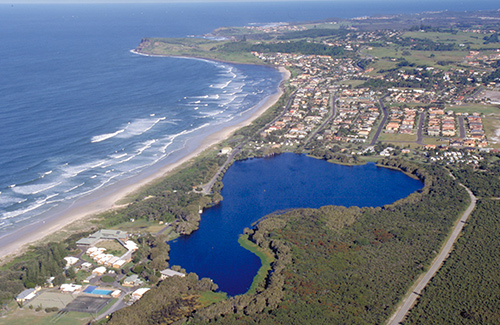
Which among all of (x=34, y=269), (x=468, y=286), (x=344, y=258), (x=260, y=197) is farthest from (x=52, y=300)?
(x=468, y=286)

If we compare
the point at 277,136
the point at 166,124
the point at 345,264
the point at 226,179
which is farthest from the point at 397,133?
the point at 345,264

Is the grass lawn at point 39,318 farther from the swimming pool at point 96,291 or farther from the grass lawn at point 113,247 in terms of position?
the grass lawn at point 113,247

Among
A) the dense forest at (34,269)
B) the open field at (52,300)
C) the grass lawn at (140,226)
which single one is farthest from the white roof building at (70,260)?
the grass lawn at (140,226)

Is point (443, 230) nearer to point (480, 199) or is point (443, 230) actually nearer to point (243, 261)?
point (480, 199)

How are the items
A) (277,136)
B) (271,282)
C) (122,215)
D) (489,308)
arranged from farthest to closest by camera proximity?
(277,136) < (122,215) < (271,282) < (489,308)

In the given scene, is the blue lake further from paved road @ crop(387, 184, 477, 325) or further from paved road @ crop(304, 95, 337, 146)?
paved road @ crop(387, 184, 477, 325)

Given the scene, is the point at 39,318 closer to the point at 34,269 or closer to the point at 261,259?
the point at 34,269
